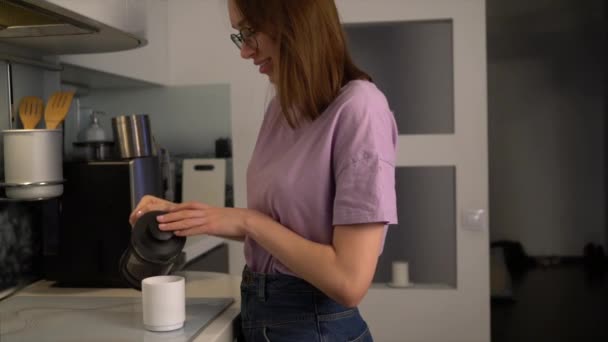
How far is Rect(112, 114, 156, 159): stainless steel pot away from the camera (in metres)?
1.83

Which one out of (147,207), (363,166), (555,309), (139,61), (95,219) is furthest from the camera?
(555,309)

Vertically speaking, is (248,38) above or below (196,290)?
above

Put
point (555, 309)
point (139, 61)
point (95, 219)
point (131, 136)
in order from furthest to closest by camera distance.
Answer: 1. point (555, 309)
2. point (139, 61)
3. point (131, 136)
4. point (95, 219)

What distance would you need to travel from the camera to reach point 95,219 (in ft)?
4.99

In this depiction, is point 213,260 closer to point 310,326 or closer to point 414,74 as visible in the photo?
point 414,74

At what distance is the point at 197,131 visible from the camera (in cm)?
251

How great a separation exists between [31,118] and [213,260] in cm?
88

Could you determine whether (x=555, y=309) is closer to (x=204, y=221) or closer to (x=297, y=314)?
(x=297, y=314)

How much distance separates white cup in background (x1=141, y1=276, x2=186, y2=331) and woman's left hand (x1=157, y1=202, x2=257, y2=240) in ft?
0.30

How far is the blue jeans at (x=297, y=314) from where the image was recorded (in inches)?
40.0


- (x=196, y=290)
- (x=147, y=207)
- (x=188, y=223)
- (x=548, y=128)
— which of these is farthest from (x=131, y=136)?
(x=548, y=128)

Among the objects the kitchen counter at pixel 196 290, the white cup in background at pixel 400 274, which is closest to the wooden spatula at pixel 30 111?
the kitchen counter at pixel 196 290

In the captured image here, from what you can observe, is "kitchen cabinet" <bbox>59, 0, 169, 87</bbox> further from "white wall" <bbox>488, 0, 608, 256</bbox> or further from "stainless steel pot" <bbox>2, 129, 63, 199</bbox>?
"white wall" <bbox>488, 0, 608, 256</bbox>

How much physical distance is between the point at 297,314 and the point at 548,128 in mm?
4565
